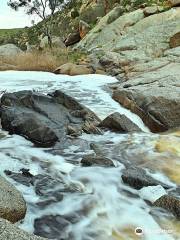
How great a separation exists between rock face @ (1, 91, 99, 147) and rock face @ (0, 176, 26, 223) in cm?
270

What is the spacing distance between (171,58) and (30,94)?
759 centimetres

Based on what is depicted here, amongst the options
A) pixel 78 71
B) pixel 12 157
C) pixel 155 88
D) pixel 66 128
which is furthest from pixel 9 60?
pixel 12 157

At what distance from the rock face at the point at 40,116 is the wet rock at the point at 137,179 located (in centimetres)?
201

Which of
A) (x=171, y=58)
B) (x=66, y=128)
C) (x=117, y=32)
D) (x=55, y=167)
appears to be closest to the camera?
(x=55, y=167)

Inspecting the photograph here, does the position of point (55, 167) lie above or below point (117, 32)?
below

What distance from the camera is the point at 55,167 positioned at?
20.2 feet

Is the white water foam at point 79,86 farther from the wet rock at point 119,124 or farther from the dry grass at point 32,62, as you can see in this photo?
the dry grass at point 32,62

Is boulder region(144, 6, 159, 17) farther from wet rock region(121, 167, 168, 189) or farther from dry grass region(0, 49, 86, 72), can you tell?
wet rock region(121, 167, 168, 189)

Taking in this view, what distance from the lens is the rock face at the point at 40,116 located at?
7.45 metres

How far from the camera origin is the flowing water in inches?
175

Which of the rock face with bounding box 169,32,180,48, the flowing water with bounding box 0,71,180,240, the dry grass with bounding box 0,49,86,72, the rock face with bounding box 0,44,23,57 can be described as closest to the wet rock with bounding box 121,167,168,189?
the flowing water with bounding box 0,71,180,240

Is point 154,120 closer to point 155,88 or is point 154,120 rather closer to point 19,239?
point 155,88

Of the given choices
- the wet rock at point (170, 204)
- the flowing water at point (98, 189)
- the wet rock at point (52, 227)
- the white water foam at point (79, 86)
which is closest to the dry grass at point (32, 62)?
the white water foam at point (79, 86)

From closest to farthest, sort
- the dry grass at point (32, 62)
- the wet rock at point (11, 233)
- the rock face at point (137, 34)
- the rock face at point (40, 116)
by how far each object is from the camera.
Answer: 1. the wet rock at point (11, 233)
2. the rock face at point (40, 116)
3. the dry grass at point (32, 62)
4. the rock face at point (137, 34)
